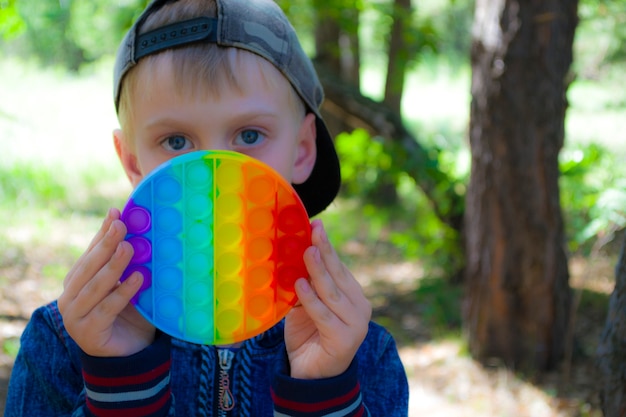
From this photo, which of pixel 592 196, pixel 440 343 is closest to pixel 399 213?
pixel 440 343

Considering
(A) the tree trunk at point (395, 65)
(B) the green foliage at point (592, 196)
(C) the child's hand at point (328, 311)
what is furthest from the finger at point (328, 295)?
(A) the tree trunk at point (395, 65)

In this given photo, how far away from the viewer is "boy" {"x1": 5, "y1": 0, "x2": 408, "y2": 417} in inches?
40.7

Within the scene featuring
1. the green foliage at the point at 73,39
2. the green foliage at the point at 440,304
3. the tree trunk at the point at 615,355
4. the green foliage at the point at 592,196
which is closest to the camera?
the tree trunk at the point at 615,355

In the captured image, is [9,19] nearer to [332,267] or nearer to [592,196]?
[332,267]

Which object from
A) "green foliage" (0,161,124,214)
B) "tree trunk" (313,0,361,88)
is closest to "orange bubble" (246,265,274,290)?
"tree trunk" (313,0,361,88)

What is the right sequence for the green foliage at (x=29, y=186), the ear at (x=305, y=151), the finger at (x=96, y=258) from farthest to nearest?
the green foliage at (x=29, y=186) → the ear at (x=305, y=151) → the finger at (x=96, y=258)

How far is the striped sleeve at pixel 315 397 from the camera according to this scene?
103 cm

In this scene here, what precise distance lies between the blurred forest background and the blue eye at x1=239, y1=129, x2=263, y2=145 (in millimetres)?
1007

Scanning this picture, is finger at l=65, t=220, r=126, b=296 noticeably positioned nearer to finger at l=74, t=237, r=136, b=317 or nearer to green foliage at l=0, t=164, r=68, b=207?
finger at l=74, t=237, r=136, b=317

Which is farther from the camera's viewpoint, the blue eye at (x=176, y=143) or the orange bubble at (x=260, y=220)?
the blue eye at (x=176, y=143)

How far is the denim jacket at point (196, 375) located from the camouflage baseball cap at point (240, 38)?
0.54m

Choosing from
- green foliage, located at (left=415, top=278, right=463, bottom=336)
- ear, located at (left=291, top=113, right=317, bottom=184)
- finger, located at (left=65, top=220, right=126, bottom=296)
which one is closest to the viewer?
finger, located at (left=65, top=220, right=126, bottom=296)

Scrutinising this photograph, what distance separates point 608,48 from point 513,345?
8910 millimetres

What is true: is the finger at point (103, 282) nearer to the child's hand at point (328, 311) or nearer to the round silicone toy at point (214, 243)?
the round silicone toy at point (214, 243)
